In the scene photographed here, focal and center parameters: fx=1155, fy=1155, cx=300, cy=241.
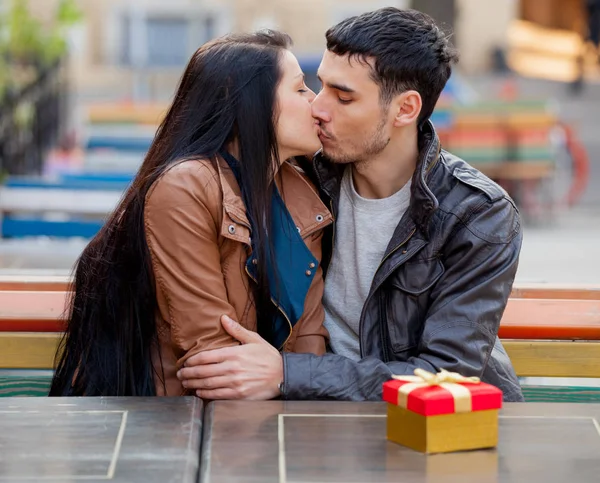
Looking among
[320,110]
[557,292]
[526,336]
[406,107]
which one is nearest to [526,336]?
[526,336]

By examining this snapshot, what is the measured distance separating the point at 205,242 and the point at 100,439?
0.80 metres

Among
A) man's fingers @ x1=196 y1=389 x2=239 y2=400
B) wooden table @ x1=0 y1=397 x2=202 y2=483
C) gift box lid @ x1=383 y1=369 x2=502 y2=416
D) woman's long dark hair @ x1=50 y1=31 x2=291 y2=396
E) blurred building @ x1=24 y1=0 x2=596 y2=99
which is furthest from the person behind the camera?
blurred building @ x1=24 y1=0 x2=596 y2=99

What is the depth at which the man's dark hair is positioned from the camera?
321 centimetres

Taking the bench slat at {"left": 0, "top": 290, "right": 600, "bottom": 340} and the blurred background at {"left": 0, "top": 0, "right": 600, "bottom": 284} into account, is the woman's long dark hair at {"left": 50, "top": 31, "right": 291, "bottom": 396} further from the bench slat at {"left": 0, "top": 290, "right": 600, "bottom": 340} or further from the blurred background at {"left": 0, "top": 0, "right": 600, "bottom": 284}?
the blurred background at {"left": 0, "top": 0, "right": 600, "bottom": 284}

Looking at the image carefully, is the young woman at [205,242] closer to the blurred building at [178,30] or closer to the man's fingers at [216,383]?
the man's fingers at [216,383]

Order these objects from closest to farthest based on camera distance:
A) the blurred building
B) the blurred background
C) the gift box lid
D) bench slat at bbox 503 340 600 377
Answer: the gift box lid < bench slat at bbox 503 340 600 377 < the blurred background < the blurred building

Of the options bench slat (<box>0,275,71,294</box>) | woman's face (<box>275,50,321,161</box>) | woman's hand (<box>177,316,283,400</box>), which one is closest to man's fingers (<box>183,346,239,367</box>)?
woman's hand (<box>177,316,283,400</box>)

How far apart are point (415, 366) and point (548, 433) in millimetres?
658

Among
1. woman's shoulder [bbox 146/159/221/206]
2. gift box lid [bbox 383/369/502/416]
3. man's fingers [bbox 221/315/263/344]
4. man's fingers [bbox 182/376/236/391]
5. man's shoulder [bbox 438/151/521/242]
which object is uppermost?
woman's shoulder [bbox 146/159/221/206]

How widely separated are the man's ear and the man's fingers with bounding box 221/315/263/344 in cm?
79

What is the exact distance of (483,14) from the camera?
23766mm

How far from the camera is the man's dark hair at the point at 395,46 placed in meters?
3.21

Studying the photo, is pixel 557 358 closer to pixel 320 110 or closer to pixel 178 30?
pixel 320 110

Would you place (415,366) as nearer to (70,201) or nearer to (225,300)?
(225,300)
